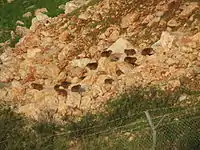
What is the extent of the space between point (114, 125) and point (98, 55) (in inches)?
124

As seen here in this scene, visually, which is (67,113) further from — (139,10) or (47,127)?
(139,10)

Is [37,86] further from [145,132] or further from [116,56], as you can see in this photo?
[145,132]

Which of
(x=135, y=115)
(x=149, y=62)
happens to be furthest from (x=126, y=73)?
(x=135, y=115)

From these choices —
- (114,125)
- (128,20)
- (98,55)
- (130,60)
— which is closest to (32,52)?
(98,55)

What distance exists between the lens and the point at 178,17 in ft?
56.2

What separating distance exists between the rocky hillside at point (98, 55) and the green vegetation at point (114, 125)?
13.3 inches

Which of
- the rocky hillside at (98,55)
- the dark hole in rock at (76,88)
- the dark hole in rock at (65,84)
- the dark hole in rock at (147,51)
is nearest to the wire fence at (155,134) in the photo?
the rocky hillside at (98,55)

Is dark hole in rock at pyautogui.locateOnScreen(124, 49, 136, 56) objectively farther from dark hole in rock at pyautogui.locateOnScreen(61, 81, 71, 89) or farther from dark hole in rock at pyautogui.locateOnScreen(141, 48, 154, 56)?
dark hole in rock at pyautogui.locateOnScreen(61, 81, 71, 89)

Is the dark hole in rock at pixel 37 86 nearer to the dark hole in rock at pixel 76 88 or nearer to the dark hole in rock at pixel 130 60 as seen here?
the dark hole in rock at pixel 76 88

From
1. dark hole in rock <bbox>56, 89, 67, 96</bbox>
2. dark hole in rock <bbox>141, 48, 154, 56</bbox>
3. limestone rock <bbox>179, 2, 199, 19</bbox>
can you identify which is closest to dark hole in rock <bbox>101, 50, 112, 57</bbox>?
dark hole in rock <bbox>141, 48, 154, 56</bbox>

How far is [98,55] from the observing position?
56.5ft

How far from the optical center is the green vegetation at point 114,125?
13742mm

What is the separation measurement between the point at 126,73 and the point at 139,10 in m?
2.67

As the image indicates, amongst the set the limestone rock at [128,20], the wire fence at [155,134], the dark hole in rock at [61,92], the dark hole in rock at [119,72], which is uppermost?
the limestone rock at [128,20]
